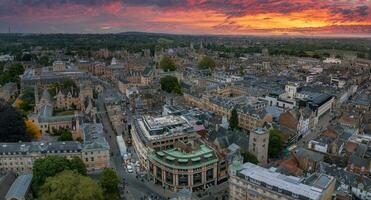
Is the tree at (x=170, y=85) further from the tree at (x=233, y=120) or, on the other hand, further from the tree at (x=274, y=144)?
the tree at (x=274, y=144)

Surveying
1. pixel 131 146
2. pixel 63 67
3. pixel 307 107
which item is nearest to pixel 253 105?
pixel 307 107

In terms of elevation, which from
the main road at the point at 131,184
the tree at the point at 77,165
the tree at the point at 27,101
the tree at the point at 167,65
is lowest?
the main road at the point at 131,184

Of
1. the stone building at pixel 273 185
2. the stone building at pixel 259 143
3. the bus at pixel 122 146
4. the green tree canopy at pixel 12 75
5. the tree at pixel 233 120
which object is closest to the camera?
the stone building at pixel 273 185

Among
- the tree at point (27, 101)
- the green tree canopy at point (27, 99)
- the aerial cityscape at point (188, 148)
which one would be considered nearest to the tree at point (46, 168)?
the aerial cityscape at point (188, 148)

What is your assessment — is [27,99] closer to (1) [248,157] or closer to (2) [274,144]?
(1) [248,157]

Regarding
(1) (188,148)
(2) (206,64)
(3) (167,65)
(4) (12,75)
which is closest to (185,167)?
(1) (188,148)

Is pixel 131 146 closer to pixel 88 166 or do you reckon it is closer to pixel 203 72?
pixel 88 166

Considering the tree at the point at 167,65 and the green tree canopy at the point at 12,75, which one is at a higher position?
the tree at the point at 167,65

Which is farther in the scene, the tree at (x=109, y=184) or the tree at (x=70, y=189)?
the tree at (x=109, y=184)
